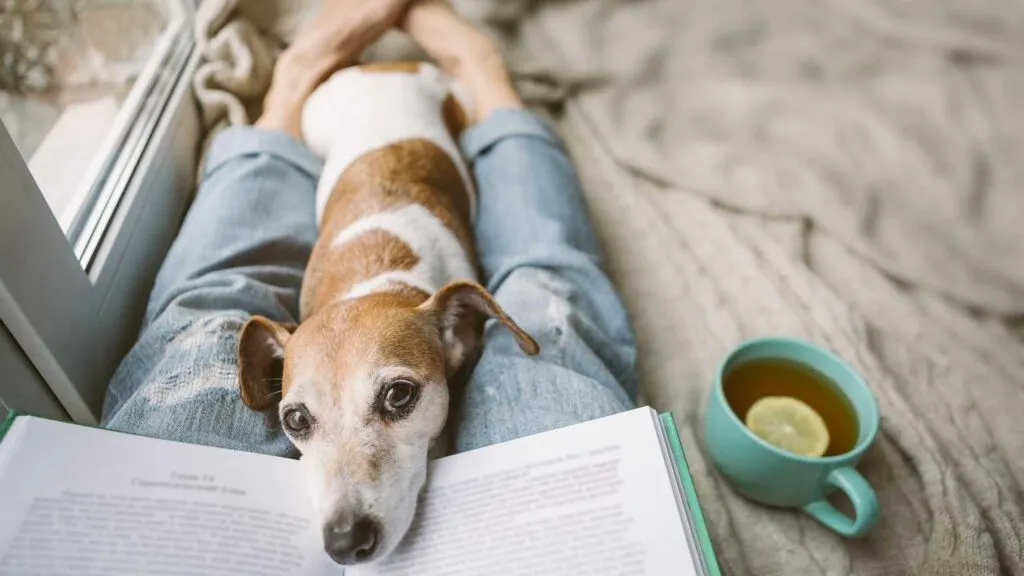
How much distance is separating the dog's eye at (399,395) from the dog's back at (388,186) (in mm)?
188

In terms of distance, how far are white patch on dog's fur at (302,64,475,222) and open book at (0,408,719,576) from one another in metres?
0.67

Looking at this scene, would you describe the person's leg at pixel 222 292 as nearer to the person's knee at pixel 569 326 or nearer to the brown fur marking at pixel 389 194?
the brown fur marking at pixel 389 194

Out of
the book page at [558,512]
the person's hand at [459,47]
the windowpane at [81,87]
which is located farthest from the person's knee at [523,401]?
the person's hand at [459,47]

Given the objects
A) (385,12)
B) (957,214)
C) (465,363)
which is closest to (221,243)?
(465,363)

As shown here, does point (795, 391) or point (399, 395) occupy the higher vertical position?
point (399, 395)

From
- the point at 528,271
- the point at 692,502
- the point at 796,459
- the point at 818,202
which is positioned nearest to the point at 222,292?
the point at 528,271

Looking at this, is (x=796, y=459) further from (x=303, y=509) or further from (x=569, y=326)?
(x=303, y=509)

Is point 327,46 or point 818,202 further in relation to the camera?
point 327,46

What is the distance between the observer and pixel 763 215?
1448 millimetres

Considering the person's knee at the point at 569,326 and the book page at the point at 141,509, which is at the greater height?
the book page at the point at 141,509

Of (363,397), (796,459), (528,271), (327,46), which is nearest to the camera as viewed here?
(363,397)

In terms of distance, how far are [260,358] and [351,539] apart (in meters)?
0.33

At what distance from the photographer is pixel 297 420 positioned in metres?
0.81

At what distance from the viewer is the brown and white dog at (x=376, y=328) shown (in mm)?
744
